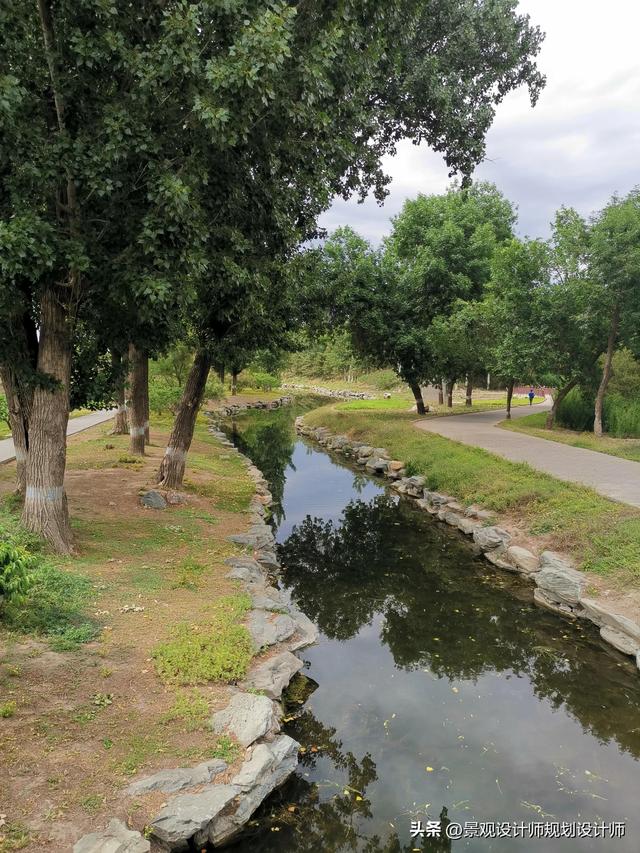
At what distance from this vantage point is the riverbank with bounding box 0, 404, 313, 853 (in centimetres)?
404

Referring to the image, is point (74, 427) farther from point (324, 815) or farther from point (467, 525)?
point (324, 815)

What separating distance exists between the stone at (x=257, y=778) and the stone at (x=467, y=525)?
845cm

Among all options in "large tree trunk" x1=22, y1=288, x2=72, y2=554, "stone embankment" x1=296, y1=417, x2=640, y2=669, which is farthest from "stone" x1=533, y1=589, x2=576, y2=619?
"large tree trunk" x1=22, y1=288, x2=72, y2=554

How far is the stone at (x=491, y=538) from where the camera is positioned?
455 inches

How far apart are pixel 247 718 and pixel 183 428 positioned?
868 cm

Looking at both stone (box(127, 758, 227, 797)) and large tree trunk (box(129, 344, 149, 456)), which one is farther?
large tree trunk (box(129, 344, 149, 456))

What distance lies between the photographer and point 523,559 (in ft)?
34.7

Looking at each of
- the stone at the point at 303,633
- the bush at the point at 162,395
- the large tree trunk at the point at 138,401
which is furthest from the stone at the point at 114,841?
the bush at the point at 162,395

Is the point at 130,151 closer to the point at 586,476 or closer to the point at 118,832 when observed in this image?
the point at 118,832

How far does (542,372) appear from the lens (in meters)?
21.7

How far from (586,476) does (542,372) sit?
8.89 meters

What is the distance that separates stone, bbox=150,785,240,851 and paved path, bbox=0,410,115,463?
14521 millimetres

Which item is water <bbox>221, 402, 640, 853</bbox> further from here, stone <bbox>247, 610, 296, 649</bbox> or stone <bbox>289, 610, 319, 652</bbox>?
stone <bbox>247, 610, 296, 649</bbox>

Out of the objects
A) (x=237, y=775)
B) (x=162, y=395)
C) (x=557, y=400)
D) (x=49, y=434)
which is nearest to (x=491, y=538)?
(x=237, y=775)
